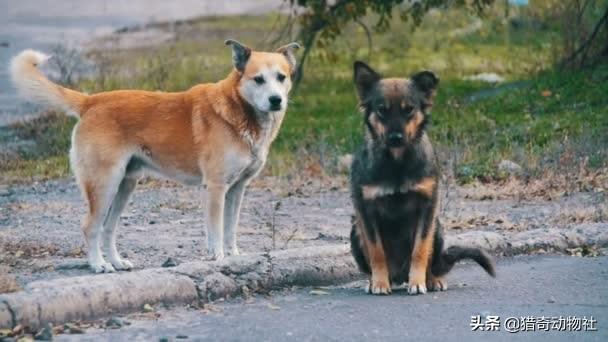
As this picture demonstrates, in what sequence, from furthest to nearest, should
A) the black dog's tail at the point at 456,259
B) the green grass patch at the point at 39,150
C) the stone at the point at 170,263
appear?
1. the green grass patch at the point at 39,150
2. the stone at the point at 170,263
3. the black dog's tail at the point at 456,259

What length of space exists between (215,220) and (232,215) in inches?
15.3

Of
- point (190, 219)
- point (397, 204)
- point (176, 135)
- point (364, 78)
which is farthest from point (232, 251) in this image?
point (190, 219)

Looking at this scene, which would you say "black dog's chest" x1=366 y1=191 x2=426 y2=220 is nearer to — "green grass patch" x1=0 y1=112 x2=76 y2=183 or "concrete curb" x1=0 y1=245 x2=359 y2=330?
"concrete curb" x1=0 y1=245 x2=359 y2=330

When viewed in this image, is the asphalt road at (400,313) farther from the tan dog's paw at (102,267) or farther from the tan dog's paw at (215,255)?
the tan dog's paw at (102,267)

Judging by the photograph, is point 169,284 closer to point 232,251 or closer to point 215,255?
point 215,255

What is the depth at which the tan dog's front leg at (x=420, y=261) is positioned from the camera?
811 cm

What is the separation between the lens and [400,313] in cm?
755

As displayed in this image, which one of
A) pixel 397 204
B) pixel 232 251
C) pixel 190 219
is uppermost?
pixel 397 204

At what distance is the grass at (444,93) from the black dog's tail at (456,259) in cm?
485

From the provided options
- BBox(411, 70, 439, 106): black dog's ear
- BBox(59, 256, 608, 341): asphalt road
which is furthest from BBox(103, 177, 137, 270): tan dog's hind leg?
BBox(411, 70, 439, 106): black dog's ear

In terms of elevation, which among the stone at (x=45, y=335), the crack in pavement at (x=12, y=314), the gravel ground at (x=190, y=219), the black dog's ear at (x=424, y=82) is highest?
the black dog's ear at (x=424, y=82)

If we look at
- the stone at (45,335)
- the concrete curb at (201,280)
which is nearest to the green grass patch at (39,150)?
the concrete curb at (201,280)

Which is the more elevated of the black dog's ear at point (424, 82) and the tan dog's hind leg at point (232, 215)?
the black dog's ear at point (424, 82)

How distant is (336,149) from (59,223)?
4904 mm
